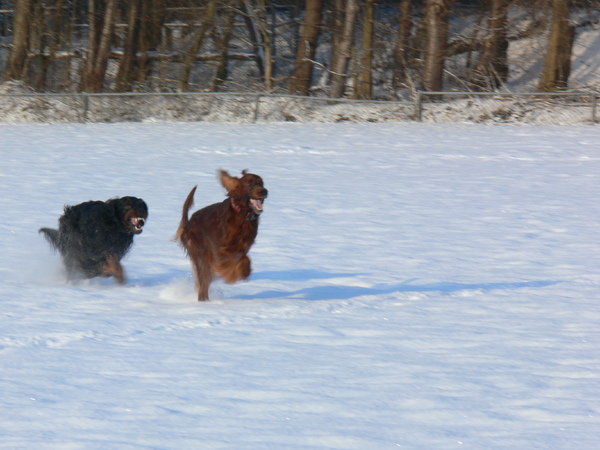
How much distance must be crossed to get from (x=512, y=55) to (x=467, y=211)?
1940 centimetres

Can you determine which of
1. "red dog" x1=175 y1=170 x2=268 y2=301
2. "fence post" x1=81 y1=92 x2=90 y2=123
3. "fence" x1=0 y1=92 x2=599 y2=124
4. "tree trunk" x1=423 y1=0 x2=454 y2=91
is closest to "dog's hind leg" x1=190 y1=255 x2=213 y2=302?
"red dog" x1=175 y1=170 x2=268 y2=301

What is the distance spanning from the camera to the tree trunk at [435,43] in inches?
808

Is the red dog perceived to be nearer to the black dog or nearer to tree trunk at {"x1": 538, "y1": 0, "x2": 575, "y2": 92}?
the black dog

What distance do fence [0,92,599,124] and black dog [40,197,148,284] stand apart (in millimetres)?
13235

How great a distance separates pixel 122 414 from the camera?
11.0 ft

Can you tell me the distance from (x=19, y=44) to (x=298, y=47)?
27.8ft

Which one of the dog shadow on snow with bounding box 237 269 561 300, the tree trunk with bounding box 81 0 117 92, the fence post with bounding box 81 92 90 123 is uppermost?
the tree trunk with bounding box 81 0 117 92

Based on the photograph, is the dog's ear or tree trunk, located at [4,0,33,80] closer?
the dog's ear

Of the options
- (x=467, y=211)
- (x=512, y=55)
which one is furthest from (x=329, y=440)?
(x=512, y=55)

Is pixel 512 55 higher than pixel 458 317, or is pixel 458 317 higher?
pixel 512 55

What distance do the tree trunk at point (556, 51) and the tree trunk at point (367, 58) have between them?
457 cm

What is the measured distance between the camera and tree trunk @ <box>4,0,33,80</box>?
74.3ft

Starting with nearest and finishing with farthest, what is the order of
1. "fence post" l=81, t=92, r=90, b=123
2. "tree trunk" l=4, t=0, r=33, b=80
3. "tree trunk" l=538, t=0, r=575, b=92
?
"fence post" l=81, t=92, r=90, b=123 → "tree trunk" l=538, t=0, r=575, b=92 → "tree trunk" l=4, t=0, r=33, b=80

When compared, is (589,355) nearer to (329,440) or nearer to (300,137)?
(329,440)
